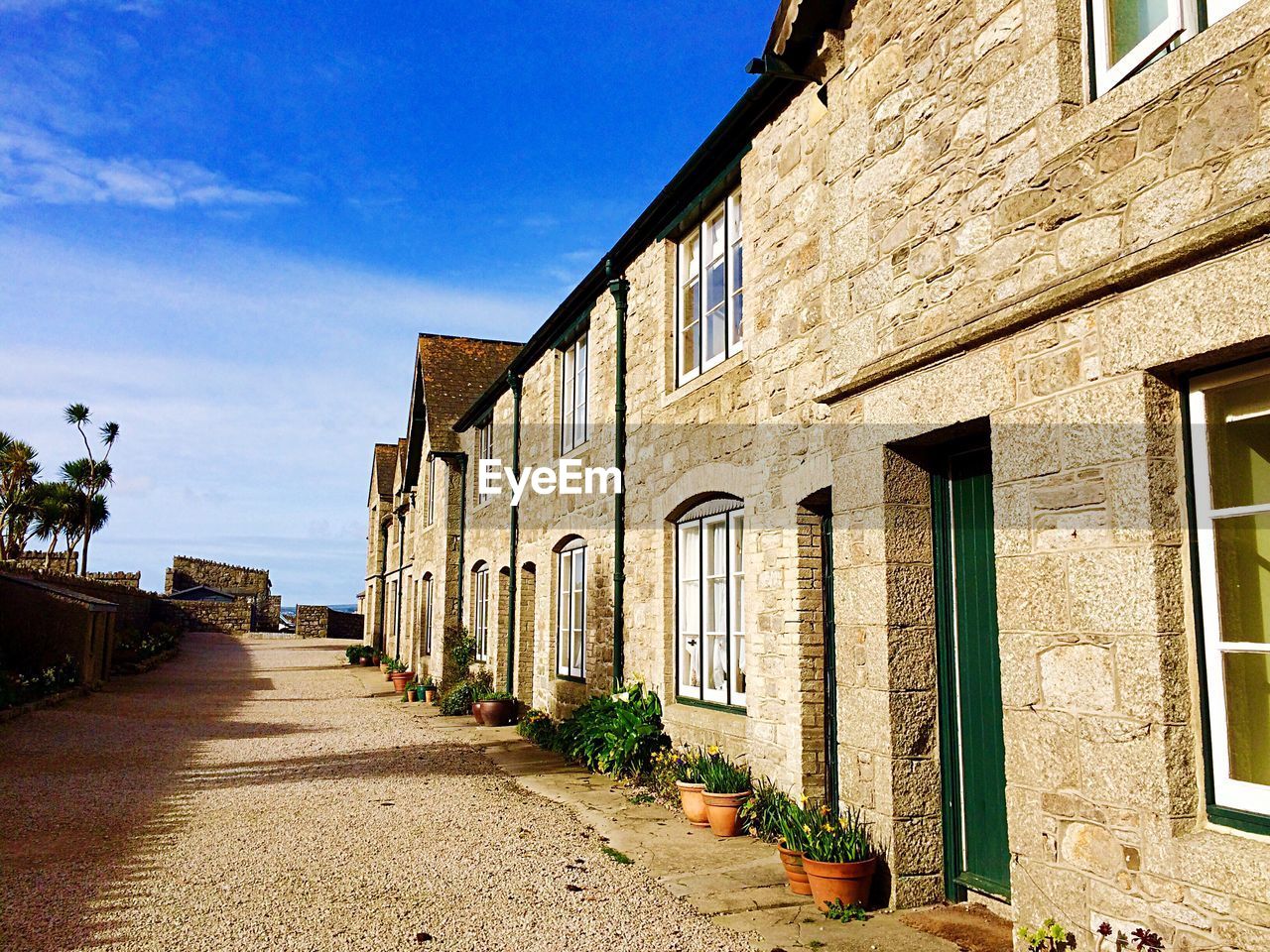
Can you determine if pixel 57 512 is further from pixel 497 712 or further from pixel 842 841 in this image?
pixel 842 841

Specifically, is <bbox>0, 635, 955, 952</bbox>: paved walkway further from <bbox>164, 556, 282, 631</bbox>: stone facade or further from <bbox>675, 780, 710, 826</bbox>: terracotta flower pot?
<bbox>164, 556, 282, 631</bbox>: stone facade

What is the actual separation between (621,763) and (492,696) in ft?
18.0


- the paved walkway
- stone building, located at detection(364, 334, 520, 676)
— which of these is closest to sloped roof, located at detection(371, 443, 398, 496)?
stone building, located at detection(364, 334, 520, 676)

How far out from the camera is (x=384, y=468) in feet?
125

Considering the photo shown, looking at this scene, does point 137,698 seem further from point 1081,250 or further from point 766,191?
point 1081,250

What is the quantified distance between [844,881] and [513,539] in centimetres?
1000

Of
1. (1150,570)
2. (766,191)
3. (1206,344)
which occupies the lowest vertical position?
(1150,570)

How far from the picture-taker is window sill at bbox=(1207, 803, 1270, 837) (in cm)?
317

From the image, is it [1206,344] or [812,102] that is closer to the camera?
[1206,344]

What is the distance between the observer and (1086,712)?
12.1ft

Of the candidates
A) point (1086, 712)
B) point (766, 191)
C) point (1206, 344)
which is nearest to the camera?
point (1206, 344)

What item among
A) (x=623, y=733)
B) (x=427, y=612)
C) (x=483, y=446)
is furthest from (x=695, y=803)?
(x=427, y=612)

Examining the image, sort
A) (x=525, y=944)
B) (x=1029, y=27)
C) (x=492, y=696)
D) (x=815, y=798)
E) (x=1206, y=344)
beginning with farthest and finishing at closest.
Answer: (x=492, y=696)
(x=815, y=798)
(x=525, y=944)
(x=1029, y=27)
(x=1206, y=344)

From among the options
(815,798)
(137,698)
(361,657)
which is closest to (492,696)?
(137,698)
